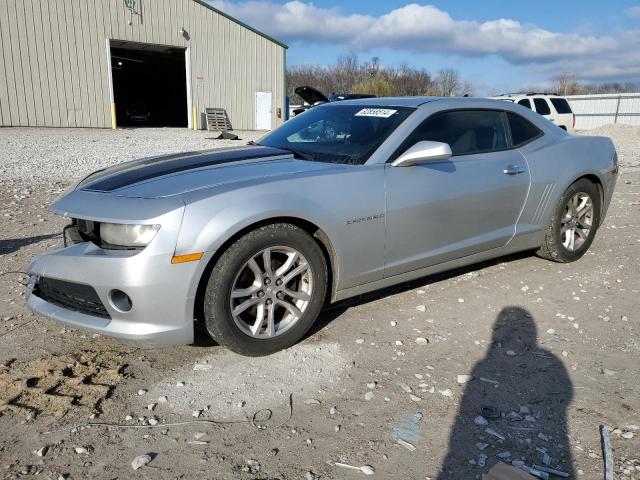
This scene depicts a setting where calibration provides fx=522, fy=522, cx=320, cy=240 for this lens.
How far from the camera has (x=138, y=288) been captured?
8.73ft

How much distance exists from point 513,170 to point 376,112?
4.00ft

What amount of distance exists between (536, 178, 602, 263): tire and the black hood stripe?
8.59 ft

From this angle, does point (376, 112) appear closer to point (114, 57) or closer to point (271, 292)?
point (271, 292)

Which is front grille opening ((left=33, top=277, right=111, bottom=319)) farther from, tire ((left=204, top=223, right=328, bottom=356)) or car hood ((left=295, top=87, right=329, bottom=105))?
car hood ((left=295, top=87, right=329, bottom=105))

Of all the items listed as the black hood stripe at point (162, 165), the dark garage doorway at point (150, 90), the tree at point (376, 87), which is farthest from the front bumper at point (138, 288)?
the tree at point (376, 87)

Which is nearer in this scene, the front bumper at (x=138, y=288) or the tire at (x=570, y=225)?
the front bumper at (x=138, y=288)

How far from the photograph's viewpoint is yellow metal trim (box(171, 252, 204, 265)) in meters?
2.68

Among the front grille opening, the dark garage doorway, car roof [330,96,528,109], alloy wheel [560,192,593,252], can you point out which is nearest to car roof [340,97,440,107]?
car roof [330,96,528,109]

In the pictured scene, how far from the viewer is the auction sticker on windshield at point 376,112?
3.86 metres

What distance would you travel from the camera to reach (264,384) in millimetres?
2824

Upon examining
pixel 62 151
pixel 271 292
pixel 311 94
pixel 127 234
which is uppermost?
pixel 311 94

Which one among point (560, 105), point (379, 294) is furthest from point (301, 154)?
point (560, 105)

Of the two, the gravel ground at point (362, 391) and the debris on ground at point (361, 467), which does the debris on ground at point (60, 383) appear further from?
the debris on ground at point (361, 467)

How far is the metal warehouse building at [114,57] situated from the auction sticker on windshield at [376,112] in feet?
67.9
